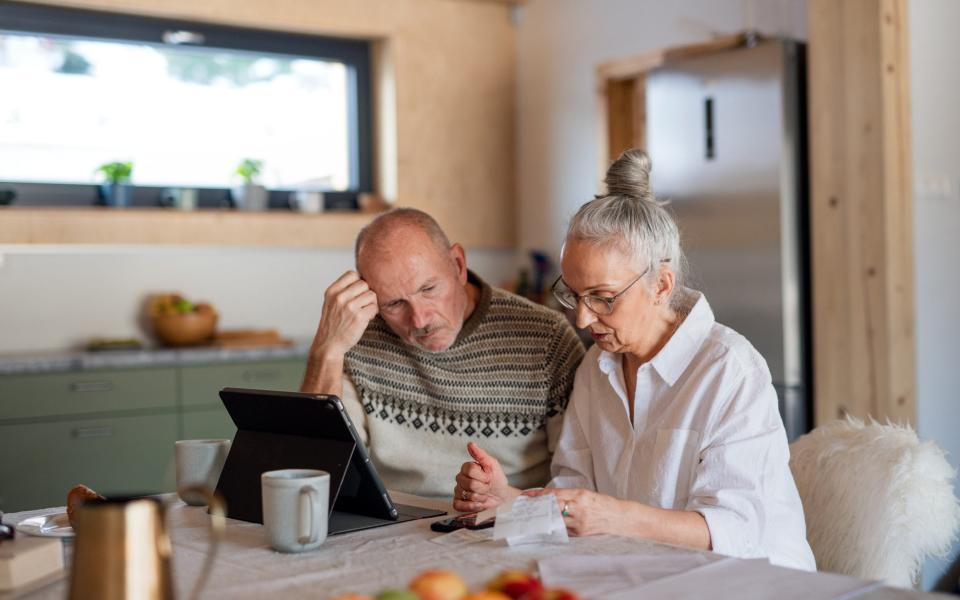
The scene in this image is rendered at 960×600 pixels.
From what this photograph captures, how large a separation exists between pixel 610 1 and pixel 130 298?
→ 2549mm

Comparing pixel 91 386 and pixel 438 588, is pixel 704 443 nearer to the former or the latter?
pixel 438 588

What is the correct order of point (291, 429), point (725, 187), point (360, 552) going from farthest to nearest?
point (725, 187), point (291, 429), point (360, 552)

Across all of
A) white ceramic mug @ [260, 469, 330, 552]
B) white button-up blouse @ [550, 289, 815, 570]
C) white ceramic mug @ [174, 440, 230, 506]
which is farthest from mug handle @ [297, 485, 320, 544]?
white button-up blouse @ [550, 289, 815, 570]

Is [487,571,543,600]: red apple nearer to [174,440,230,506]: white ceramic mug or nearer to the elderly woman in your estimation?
the elderly woman

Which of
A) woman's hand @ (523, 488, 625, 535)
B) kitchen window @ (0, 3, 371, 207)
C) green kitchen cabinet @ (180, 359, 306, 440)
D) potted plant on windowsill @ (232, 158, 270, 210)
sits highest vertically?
→ kitchen window @ (0, 3, 371, 207)

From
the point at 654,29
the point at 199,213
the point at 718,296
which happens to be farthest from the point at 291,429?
the point at 654,29

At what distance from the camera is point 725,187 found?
3.96 meters

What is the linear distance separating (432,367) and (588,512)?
2.78 ft

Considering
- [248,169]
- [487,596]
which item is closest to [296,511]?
[487,596]

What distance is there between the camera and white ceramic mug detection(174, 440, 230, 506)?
1.87 metres

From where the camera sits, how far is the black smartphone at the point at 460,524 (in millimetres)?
1638

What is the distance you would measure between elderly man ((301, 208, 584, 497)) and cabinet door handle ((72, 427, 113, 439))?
1.90 meters

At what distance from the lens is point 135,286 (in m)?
4.55

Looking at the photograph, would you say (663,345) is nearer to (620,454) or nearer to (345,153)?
(620,454)
